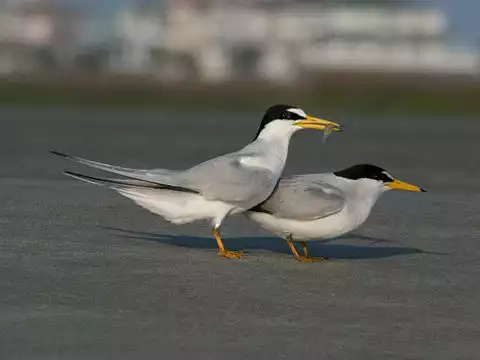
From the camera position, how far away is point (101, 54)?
281 ft

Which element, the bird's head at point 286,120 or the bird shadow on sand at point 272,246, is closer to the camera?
the bird's head at point 286,120

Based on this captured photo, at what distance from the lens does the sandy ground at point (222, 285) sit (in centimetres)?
456

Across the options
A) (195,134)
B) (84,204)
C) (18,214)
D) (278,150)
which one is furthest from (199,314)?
A: (195,134)

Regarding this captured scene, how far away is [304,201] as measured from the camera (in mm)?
6551

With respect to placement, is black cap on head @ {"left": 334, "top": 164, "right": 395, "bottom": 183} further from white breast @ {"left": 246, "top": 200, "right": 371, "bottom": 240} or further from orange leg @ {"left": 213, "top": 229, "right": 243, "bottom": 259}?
orange leg @ {"left": 213, "top": 229, "right": 243, "bottom": 259}

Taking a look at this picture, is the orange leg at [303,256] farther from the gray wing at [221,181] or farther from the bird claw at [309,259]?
the gray wing at [221,181]

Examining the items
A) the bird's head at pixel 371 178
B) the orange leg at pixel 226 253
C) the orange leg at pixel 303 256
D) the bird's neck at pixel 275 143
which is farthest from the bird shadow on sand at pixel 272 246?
the bird's neck at pixel 275 143

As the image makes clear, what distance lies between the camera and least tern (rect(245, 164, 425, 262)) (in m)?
6.54

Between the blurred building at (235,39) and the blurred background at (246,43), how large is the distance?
67 millimetres

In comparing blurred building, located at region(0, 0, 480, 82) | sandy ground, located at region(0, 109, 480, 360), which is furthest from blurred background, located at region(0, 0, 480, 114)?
sandy ground, located at region(0, 109, 480, 360)

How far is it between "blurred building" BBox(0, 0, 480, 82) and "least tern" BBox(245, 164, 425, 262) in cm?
6867

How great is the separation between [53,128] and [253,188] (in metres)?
17.4

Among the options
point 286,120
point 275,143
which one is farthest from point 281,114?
point 275,143

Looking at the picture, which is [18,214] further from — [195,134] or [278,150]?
[195,134]
